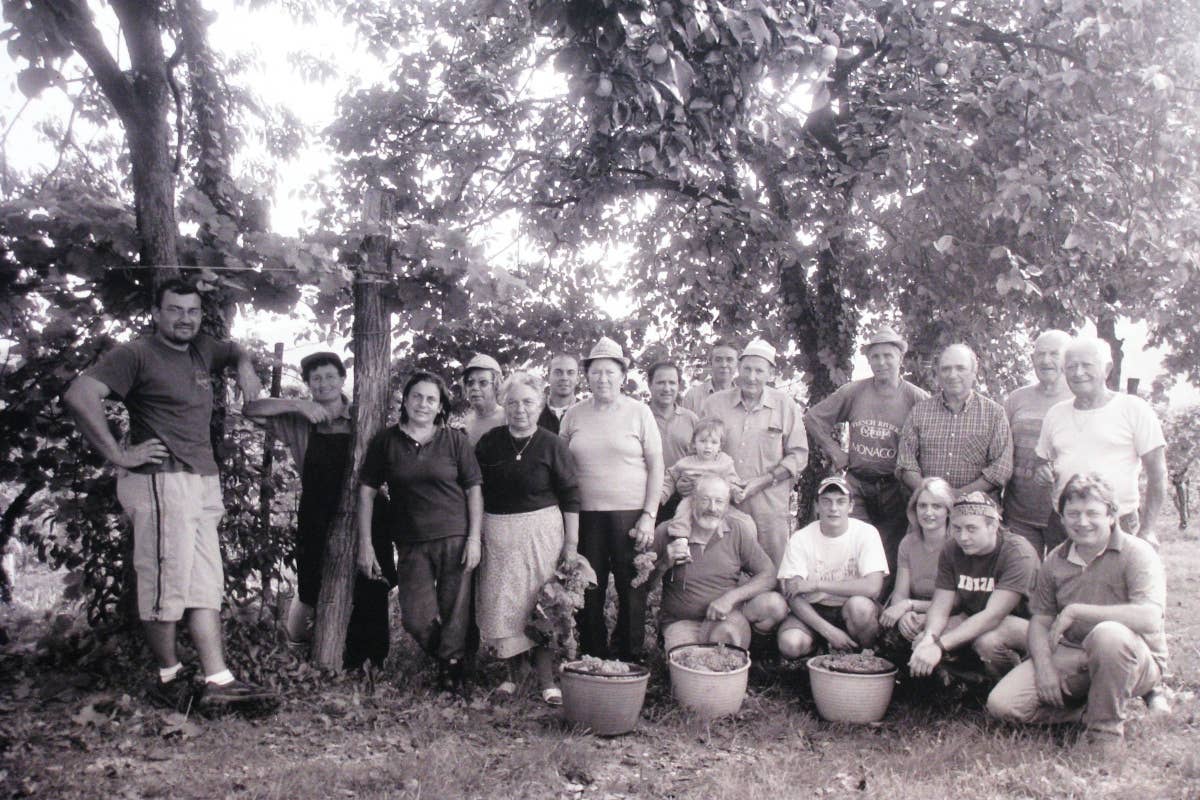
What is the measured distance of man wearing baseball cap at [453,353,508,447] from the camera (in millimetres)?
5020

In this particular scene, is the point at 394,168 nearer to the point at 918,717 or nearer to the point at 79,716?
the point at 79,716

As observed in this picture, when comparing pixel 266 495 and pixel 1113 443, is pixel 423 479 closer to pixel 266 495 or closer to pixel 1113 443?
pixel 266 495

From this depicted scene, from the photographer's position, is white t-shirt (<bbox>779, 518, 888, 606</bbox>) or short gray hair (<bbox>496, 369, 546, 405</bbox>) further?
white t-shirt (<bbox>779, 518, 888, 606</bbox>)

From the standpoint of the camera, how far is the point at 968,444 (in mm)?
4883

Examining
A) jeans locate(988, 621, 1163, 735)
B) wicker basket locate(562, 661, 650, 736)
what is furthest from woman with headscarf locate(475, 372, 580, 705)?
jeans locate(988, 621, 1163, 735)

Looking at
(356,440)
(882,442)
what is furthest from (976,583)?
(356,440)

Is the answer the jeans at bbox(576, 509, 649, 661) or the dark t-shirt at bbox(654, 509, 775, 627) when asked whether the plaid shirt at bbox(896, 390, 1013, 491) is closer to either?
the dark t-shirt at bbox(654, 509, 775, 627)

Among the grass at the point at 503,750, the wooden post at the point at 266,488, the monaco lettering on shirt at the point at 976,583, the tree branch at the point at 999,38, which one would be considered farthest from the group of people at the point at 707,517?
the tree branch at the point at 999,38

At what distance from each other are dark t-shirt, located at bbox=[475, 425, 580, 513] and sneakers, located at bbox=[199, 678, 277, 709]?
1.43 m

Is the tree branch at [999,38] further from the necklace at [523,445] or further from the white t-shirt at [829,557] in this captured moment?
the necklace at [523,445]

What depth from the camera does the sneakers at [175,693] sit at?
13.3 ft

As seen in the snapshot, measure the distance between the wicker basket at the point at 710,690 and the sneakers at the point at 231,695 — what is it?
2.02 meters

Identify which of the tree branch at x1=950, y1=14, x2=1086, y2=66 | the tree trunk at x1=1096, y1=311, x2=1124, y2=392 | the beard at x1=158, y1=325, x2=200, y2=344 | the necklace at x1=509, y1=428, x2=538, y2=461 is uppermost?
the tree branch at x1=950, y1=14, x2=1086, y2=66

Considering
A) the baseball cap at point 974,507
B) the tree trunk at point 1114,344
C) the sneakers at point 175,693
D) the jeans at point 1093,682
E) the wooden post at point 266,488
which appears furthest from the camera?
the tree trunk at point 1114,344
